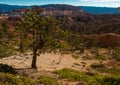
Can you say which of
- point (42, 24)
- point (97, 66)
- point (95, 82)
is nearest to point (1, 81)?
point (95, 82)

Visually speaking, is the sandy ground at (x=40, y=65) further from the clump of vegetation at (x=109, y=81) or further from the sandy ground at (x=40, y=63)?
the clump of vegetation at (x=109, y=81)

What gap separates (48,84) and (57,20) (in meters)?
16.0

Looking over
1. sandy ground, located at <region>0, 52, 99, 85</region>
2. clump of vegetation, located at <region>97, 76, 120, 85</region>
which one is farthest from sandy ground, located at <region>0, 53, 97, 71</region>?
clump of vegetation, located at <region>97, 76, 120, 85</region>

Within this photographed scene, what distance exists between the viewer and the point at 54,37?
126ft

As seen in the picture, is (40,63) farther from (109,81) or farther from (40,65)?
(109,81)

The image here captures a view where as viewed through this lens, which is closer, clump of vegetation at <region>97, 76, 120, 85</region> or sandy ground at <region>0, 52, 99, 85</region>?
clump of vegetation at <region>97, 76, 120, 85</region>

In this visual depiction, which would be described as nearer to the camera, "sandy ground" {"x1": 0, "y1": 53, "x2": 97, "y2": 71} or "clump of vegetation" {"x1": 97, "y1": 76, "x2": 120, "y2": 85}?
"clump of vegetation" {"x1": 97, "y1": 76, "x2": 120, "y2": 85}

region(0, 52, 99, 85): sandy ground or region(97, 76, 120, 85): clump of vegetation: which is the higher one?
region(97, 76, 120, 85): clump of vegetation

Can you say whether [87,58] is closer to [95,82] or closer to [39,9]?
[39,9]

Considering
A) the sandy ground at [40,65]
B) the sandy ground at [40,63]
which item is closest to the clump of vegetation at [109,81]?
the sandy ground at [40,65]

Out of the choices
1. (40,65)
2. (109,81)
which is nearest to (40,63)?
(40,65)

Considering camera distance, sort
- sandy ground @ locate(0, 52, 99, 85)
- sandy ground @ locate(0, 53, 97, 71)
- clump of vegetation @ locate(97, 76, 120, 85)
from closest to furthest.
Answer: clump of vegetation @ locate(97, 76, 120, 85) → sandy ground @ locate(0, 52, 99, 85) → sandy ground @ locate(0, 53, 97, 71)

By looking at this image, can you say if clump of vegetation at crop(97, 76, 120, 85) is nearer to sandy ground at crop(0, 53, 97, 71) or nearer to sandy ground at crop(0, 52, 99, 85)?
sandy ground at crop(0, 52, 99, 85)

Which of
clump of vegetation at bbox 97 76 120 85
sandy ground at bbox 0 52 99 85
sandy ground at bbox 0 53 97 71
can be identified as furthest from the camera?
sandy ground at bbox 0 53 97 71
